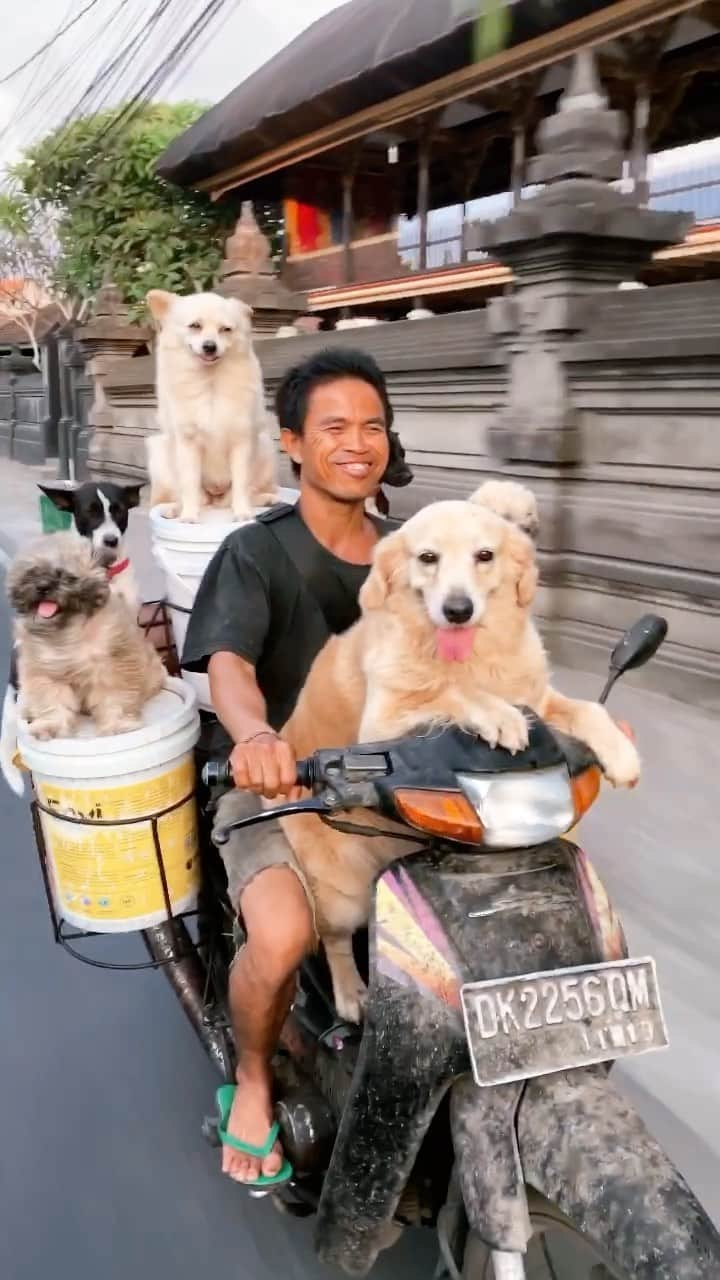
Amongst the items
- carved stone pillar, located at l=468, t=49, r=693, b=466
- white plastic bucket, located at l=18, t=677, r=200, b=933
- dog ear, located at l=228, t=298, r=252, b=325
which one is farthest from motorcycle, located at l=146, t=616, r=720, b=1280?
carved stone pillar, located at l=468, t=49, r=693, b=466

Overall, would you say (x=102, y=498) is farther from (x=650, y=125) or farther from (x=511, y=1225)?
(x=650, y=125)

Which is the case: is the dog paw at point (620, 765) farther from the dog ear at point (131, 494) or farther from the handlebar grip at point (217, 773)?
the dog ear at point (131, 494)

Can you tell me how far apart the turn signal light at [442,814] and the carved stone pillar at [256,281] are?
9742 mm

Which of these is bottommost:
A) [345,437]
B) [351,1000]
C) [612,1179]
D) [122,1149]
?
[122,1149]

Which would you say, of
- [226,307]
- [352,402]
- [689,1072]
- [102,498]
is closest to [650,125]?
[226,307]

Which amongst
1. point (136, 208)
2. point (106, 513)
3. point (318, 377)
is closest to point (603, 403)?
point (106, 513)

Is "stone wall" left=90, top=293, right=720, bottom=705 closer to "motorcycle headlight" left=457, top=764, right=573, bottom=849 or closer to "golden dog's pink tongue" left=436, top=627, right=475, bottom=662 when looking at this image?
"golden dog's pink tongue" left=436, top=627, right=475, bottom=662

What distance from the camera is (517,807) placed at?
1428 millimetres

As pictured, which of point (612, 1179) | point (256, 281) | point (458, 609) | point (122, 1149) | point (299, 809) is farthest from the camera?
point (256, 281)

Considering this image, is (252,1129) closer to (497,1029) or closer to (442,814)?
(497,1029)

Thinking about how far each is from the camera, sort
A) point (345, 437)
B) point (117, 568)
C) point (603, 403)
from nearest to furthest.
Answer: point (345, 437), point (117, 568), point (603, 403)

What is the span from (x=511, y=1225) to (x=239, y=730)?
1012 mm

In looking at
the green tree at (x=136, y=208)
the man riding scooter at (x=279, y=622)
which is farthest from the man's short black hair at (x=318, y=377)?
the green tree at (x=136, y=208)

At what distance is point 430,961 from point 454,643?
58cm
